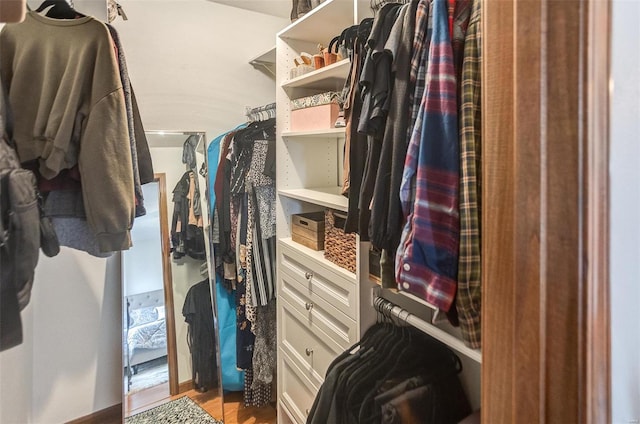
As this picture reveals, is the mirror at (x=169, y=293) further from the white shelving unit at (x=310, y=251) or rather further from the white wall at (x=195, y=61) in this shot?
the white shelving unit at (x=310, y=251)

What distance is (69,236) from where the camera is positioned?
0.86 m

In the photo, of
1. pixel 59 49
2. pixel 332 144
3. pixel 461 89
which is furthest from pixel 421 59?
pixel 332 144

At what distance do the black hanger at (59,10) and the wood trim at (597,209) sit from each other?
101 cm

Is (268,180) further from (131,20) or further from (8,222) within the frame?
(8,222)

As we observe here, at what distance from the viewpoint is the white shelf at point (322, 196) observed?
1.40m

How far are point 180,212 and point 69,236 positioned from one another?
1093 mm

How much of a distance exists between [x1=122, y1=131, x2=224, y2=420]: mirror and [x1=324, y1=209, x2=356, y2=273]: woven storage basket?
815 mm

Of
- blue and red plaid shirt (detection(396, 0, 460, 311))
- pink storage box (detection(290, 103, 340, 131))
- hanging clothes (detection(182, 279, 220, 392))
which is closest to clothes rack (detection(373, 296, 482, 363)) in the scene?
blue and red plaid shirt (detection(396, 0, 460, 311))

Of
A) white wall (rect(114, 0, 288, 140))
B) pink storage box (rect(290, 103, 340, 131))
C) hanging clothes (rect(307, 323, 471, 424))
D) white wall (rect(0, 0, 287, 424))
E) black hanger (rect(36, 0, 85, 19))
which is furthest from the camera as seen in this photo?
white wall (rect(114, 0, 288, 140))

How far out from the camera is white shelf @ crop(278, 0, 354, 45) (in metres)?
1.42

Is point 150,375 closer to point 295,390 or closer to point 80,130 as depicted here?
point 295,390

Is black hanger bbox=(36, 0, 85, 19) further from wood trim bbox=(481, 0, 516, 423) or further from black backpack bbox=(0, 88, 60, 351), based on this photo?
wood trim bbox=(481, 0, 516, 423)

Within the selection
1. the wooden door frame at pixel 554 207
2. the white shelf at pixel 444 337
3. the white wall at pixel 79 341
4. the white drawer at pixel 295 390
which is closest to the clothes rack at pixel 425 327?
the white shelf at pixel 444 337

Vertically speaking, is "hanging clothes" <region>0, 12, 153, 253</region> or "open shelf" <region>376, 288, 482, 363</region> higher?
"hanging clothes" <region>0, 12, 153, 253</region>
